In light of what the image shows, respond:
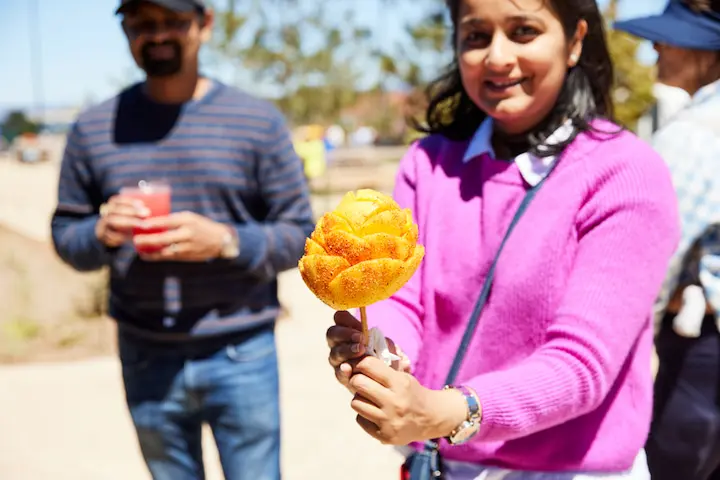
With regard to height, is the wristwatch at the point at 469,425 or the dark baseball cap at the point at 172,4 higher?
the dark baseball cap at the point at 172,4

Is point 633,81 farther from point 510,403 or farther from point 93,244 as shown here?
point 510,403

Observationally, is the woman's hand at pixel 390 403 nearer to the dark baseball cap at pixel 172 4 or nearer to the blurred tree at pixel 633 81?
the dark baseball cap at pixel 172 4

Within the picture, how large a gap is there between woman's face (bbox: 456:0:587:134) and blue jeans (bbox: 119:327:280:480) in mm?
1356

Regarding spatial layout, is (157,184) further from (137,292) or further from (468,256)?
(468,256)

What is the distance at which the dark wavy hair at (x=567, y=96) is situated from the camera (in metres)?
1.85

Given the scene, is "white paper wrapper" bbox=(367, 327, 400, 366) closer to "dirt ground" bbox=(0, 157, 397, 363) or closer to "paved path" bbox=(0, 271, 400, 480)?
"paved path" bbox=(0, 271, 400, 480)

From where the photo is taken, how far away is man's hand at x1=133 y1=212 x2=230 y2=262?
98.9 inches

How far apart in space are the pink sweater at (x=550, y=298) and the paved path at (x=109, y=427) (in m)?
2.92

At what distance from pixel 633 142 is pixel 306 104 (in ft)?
61.5

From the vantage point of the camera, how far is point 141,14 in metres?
2.81

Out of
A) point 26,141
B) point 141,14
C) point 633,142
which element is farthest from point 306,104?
point 26,141

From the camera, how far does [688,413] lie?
7.97 ft

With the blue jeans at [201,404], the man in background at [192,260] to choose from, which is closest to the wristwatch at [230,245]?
the man in background at [192,260]

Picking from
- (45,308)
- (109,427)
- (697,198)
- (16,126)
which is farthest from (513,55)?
(16,126)
